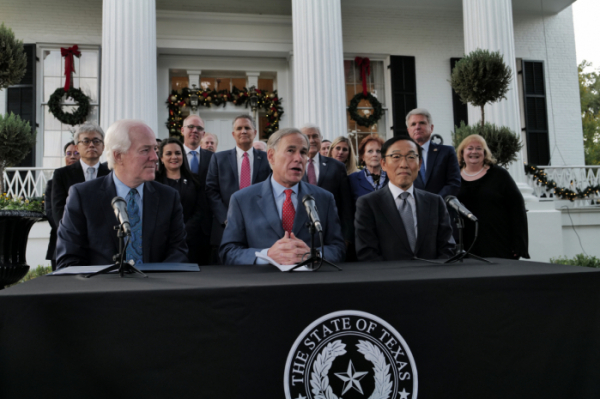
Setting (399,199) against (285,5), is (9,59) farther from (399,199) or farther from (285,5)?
(285,5)

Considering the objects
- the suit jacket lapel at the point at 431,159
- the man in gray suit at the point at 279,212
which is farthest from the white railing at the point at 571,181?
the man in gray suit at the point at 279,212

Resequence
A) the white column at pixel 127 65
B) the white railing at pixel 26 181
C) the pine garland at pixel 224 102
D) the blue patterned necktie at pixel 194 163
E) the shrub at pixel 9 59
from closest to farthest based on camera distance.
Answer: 1. the blue patterned necktie at pixel 194 163
2. the shrub at pixel 9 59
3. the white column at pixel 127 65
4. the white railing at pixel 26 181
5. the pine garland at pixel 224 102

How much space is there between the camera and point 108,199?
2.68 m

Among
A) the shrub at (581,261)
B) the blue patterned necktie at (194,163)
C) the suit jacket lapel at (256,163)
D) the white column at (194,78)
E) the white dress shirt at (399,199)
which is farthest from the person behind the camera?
the white column at (194,78)

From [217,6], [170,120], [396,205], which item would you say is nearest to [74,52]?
[170,120]

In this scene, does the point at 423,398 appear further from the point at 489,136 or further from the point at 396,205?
the point at 489,136

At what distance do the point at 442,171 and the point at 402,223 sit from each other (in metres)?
1.77

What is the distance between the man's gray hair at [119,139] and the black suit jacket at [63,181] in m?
1.64

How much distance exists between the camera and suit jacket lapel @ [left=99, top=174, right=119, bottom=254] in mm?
2637

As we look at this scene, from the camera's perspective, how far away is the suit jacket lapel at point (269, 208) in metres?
2.87

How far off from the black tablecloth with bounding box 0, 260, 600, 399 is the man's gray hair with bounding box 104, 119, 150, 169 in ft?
3.44

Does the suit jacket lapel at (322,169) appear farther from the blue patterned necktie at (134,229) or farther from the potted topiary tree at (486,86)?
the potted topiary tree at (486,86)

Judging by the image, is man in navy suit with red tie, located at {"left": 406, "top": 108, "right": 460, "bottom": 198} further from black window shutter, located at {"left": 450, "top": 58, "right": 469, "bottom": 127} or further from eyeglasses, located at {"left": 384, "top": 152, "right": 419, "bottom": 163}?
black window shutter, located at {"left": 450, "top": 58, "right": 469, "bottom": 127}

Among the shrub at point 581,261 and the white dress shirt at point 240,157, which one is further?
the shrub at point 581,261
